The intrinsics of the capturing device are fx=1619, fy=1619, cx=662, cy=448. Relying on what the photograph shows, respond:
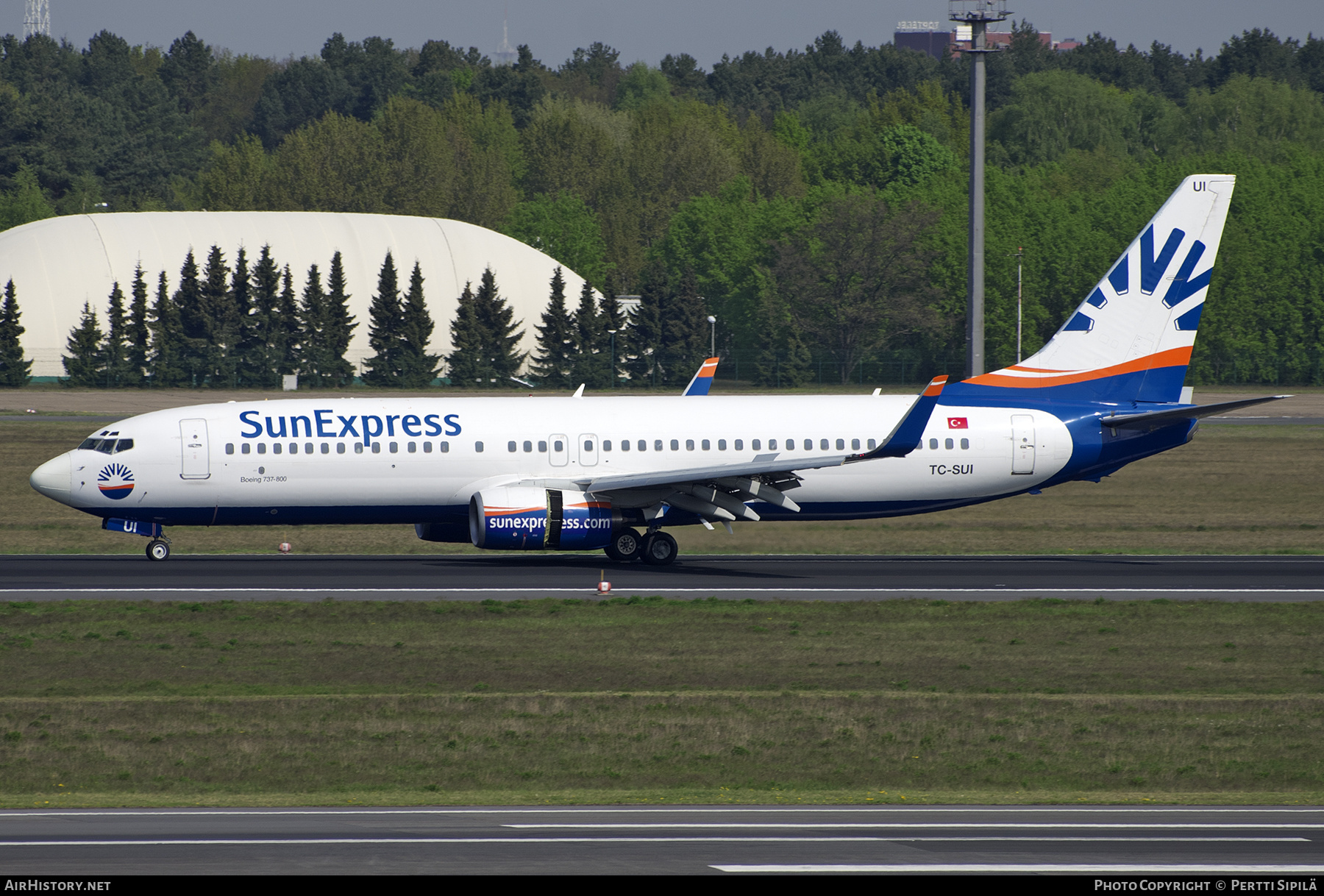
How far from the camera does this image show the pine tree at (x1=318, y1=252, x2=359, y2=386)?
119 m

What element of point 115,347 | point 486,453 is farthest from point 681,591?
point 115,347

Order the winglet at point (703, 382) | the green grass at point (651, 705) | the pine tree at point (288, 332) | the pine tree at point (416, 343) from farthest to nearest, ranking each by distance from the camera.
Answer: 1. the pine tree at point (288, 332)
2. the pine tree at point (416, 343)
3. the winglet at point (703, 382)
4. the green grass at point (651, 705)

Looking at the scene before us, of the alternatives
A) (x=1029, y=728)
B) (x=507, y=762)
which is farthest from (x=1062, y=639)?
(x=507, y=762)

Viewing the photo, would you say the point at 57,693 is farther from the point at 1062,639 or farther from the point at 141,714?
the point at 1062,639

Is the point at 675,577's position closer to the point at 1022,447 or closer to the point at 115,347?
the point at 1022,447

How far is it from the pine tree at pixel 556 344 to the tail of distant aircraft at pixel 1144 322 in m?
79.0

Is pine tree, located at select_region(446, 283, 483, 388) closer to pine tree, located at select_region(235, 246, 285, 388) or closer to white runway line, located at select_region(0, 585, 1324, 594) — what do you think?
pine tree, located at select_region(235, 246, 285, 388)

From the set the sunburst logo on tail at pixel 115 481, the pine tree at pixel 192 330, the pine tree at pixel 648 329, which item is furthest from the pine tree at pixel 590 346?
the sunburst logo on tail at pixel 115 481

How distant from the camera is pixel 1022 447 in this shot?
1598 inches

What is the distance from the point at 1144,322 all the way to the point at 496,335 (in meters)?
85.8

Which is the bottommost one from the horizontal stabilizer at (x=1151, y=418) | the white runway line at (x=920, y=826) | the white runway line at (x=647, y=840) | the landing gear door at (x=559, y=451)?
the white runway line at (x=920, y=826)

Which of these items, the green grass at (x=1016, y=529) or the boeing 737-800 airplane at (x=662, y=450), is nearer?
the boeing 737-800 airplane at (x=662, y=450)

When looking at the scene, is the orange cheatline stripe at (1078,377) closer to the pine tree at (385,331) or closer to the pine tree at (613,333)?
the pine tree at (613,333)

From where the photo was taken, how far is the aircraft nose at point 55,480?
3794 cm
